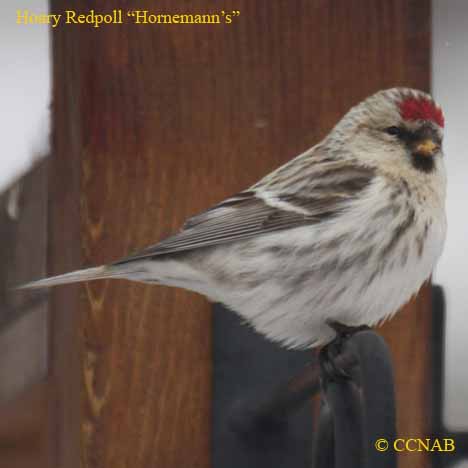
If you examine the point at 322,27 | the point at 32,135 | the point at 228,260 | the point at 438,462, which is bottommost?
the point at 438,462

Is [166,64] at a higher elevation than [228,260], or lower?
higher

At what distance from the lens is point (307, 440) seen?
103cm

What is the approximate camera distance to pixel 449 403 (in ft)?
3.34

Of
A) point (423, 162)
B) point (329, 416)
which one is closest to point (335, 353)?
point (329, 416)

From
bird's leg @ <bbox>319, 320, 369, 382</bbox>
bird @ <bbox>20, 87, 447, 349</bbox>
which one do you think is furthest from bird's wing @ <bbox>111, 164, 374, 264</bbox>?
bird's leg @ <bbox>319, 320, 369, 382</bbox>

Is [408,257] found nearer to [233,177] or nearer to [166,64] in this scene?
[233,177]

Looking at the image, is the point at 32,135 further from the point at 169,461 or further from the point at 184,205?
the point at 169,461

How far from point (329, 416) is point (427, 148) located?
0.27 meters

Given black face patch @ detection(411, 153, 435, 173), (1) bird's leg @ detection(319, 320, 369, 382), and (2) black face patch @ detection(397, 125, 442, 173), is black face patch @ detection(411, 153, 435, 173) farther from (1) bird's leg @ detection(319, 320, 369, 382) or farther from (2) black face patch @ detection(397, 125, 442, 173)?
(1) bird's leg @ detection(319, 320, 369, 382)

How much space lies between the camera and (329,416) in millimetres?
904

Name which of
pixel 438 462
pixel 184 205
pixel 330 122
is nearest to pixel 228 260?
A: pixel 184 205

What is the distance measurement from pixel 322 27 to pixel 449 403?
0.40m

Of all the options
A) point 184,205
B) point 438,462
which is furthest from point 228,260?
point 438,462

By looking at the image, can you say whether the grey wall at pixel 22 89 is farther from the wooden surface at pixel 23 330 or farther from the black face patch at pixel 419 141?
the black face patch at pixel 419 141
